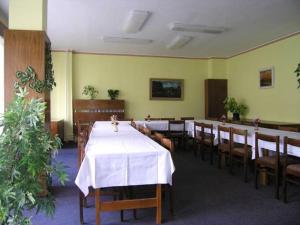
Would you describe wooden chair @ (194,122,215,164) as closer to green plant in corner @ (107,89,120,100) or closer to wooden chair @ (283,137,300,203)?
wooden chair @ (283,137,300,203)

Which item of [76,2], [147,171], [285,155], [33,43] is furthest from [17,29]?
[285,155]

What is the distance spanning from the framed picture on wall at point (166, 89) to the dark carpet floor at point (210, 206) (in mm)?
4900

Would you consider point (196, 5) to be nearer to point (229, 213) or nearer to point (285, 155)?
point (285, 155)

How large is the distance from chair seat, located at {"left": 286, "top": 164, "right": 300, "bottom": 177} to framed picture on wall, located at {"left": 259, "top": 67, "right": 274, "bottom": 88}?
4.19 m

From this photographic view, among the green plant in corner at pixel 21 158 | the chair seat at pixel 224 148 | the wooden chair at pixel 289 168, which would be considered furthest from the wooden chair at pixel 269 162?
the green plant in corner at pixel 21 158

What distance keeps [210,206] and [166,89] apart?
6.33 metres

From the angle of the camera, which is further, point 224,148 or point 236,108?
point 236,108

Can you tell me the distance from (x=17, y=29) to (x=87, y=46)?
428 centimetres

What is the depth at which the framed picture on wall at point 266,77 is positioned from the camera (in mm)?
7134

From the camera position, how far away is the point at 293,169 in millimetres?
3330

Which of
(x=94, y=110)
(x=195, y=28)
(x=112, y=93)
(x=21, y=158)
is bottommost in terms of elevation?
(x=21, y=158)

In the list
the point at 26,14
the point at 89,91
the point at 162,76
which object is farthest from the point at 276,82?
the point at 26,14

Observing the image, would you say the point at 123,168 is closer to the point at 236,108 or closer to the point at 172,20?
the point at 172,20

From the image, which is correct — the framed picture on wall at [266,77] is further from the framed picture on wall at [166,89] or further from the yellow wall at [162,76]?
the framed picture on wall at [166,89]
